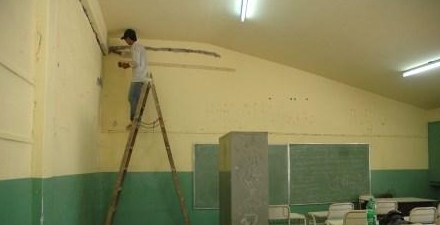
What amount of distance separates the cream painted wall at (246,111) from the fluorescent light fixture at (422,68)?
4.29ft

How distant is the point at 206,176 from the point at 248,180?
8.97ft

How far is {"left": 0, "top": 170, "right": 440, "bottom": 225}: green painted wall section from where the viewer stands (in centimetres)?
243

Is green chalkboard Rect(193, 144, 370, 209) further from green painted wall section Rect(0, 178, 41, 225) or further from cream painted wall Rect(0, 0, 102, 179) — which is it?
green painted wall section Rect(0, 178, 41, 225)

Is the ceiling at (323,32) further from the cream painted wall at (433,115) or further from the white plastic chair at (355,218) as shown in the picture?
the white plastic chair at (355,218)

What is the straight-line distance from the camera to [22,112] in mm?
2461

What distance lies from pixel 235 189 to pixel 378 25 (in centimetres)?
264

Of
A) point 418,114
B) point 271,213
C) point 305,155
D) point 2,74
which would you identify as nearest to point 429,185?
point 418,114

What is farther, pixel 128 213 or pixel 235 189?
pixel 128 213

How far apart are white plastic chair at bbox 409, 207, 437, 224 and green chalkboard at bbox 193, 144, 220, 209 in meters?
2.81

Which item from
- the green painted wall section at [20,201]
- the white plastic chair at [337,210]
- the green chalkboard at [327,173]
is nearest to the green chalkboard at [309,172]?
the green chalkboard at [327,173]

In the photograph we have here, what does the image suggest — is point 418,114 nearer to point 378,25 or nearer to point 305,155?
point 305,155

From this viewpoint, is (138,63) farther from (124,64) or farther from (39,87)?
(39,87)

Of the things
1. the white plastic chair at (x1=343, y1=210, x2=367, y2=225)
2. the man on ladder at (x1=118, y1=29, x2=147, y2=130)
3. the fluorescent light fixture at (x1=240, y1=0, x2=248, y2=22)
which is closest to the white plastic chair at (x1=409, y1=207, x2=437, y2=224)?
the white plastic chair at (x1=343, y1=210, x2=367, y2=225)

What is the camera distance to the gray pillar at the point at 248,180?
12.1ft
